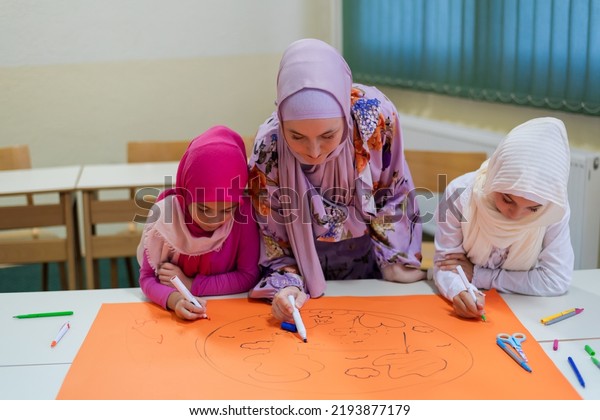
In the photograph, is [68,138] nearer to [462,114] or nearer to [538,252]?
[462,114]

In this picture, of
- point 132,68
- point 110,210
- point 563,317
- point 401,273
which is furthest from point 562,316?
point 132,68

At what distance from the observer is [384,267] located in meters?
1.71

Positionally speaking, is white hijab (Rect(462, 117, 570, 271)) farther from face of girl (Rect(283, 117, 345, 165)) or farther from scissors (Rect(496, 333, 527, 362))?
face of girl (Rect(283, 117, 345, 165))

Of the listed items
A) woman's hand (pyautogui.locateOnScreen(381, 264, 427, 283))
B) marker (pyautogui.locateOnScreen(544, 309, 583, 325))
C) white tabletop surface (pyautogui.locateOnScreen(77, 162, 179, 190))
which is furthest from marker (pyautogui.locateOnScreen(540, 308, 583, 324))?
white tabletop surface (pyautogui.locateOnScreen(77, 162, 179, 190))

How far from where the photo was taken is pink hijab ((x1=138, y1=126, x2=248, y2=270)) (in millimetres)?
1488

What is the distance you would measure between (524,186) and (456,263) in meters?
0.34

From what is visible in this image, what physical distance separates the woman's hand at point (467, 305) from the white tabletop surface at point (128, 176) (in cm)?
149

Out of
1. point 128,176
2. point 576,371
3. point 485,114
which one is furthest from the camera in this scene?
point 485,114

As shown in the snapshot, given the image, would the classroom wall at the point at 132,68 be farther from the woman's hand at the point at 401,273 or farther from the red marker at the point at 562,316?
the red marker at the point at 562,316

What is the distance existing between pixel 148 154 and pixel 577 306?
7.35ft

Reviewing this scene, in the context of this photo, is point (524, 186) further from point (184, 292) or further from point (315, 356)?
point (184, 292)

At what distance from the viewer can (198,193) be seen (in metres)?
1.51

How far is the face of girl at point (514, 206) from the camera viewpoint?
1.40 metres
